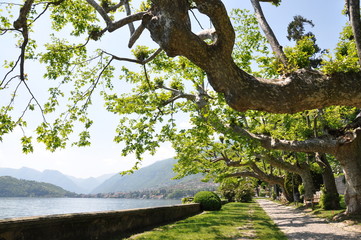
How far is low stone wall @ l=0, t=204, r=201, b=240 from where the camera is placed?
16.6 ft

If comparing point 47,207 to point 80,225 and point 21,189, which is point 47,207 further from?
point 21,189

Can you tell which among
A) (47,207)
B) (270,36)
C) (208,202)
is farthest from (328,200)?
(47,207)

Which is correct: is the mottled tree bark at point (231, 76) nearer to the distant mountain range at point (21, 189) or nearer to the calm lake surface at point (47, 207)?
the calm lake surface at point (47, 207)

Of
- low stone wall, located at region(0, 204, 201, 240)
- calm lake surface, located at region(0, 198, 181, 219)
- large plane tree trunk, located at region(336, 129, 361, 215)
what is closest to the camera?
low stone wall, located at region(0, 204, 201, 240)

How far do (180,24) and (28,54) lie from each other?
706 centimetres

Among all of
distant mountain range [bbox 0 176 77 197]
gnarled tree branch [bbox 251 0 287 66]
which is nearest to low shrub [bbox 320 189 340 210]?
gnarled tree branch [bbox 251 0 287 66]

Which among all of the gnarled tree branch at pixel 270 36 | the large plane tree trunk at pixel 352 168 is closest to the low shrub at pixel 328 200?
the large plane tree trunk at pixel 352 168

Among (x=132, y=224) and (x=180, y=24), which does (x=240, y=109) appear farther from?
(x=132, y=224)

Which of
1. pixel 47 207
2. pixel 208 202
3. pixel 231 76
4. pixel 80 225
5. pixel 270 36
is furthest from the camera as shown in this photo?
pixel 47 207

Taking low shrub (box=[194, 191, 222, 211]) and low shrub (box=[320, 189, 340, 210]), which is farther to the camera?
low shrub (box=[194, 191, 222, 211])

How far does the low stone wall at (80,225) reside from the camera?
16.6ft

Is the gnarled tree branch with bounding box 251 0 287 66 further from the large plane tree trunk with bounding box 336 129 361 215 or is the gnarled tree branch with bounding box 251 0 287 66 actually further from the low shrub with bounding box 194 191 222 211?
the low shrub with bounding box 194 191 222 211

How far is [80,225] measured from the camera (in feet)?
21.5

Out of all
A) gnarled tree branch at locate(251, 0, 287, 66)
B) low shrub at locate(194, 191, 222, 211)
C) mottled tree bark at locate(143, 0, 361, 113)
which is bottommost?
low shrub at locate(194, 191, 222, 211)
